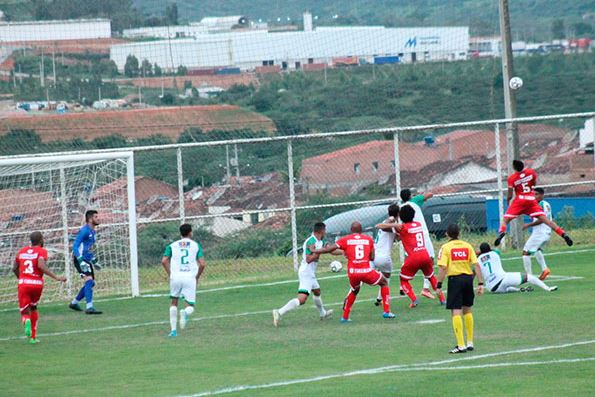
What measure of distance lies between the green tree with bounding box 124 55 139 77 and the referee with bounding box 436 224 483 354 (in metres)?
36.1

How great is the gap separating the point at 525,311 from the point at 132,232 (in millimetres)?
8445

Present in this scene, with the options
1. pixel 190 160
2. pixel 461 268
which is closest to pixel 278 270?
pixel 190 160

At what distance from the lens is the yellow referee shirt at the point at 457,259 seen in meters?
15.2

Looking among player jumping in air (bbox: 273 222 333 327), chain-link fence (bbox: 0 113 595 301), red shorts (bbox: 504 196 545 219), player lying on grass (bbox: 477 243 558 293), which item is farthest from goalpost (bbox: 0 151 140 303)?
red shorts (bbox: 504 196 545 219)

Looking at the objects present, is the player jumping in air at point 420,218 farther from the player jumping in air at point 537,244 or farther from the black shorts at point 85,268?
the black shorts at point 85,268

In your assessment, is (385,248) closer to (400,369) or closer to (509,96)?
(400,369)

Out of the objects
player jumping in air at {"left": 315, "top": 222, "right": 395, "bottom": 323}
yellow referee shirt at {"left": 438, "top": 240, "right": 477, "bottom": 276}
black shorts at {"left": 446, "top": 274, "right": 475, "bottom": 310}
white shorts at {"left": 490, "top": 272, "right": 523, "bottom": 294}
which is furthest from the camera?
white shorts at {"left": 490, "top": 272, "right": 523, "bottom": 294}

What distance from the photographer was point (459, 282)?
15.2 m

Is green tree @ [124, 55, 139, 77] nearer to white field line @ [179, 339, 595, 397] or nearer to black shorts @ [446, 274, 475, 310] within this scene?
black shorts @ [446, 274, 475, 310]

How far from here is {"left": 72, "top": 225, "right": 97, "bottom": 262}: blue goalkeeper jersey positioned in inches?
846

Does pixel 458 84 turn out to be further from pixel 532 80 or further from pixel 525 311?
pixel 525 311

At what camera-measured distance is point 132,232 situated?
77.8 ft

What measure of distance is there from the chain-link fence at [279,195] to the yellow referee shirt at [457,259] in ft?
32.6

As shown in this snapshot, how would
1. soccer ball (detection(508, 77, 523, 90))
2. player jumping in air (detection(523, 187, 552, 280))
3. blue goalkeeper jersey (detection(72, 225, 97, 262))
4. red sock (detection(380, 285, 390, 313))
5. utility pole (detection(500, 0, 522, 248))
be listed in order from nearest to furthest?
red sock (detection(380, 285, 390, 313)) → blue goalkeeper jersey (detection(72, 225, 97, 262)) → player jumping in air (detection(523, 187, 552, 280)) → utility pole (detection(500, 0, 522, 248)) → soccer ball (detection(508, 77, 523, 90))
